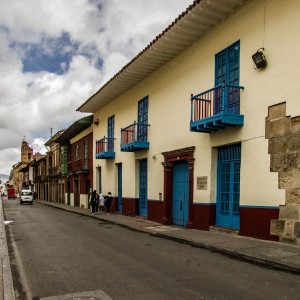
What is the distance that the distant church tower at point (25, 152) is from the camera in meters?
102

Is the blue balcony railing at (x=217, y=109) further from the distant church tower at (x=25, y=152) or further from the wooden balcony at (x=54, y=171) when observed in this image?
the distant church tower at (x=25, y=152)

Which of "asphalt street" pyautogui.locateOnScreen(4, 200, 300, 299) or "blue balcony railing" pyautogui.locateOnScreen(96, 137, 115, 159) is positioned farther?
"blue balcony railing" pyautogui.locateOnScreen(96, 137, 115, 159)

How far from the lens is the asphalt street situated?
19.1ft

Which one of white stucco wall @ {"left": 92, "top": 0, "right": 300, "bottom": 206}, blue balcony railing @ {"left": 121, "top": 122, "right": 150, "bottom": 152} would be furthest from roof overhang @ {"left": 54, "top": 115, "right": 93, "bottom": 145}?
white stucco wall @ {"left": 92, "top": 0, "right": 300, "bottom": 206}

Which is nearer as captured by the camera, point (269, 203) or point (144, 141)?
point (269, 203)

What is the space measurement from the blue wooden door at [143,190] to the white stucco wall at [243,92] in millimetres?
964

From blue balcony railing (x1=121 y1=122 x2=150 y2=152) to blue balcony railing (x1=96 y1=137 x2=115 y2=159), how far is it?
10.6ft

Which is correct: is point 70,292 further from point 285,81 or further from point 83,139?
point 83,139

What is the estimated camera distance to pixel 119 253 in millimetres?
9180

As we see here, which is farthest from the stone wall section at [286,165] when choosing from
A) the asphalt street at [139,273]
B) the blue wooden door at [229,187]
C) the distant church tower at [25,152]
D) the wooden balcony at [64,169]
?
the distant church tower at [25,152]

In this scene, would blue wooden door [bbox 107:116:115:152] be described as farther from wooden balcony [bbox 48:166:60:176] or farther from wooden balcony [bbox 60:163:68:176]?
wooden balcony [bbox 48:166:60:176]

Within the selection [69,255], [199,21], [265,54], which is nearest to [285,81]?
[265,54]

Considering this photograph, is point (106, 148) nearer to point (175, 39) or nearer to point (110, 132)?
point (110, 132)

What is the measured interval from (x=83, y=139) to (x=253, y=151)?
70.9ft
